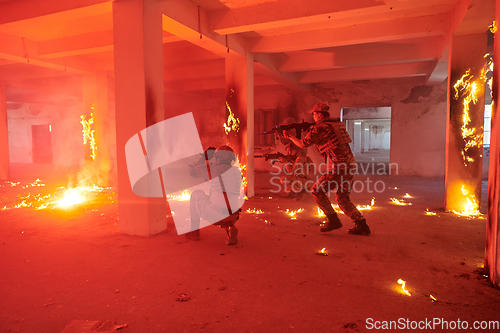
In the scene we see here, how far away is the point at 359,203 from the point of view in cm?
643

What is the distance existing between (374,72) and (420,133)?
10.3 ft

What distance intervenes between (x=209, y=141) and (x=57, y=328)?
11924mm

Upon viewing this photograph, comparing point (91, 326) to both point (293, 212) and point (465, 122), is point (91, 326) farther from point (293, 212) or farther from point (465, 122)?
point (465, 122)

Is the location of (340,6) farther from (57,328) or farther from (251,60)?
(57,328)

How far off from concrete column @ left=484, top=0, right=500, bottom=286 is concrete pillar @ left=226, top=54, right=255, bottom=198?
471 cm

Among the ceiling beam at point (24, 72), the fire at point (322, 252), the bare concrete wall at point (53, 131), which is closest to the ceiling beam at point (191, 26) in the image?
the fire at point (322, 252)

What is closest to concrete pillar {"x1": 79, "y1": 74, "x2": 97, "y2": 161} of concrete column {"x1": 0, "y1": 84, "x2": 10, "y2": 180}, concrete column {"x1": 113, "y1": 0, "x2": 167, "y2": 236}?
concrete column {"x1": 0, "y1": 84, "x2": 10, "y2": 180}

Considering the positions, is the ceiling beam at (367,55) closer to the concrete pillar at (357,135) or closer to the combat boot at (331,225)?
the combat boot at (331,225)

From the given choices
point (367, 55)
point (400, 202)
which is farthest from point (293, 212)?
point (367, 55)

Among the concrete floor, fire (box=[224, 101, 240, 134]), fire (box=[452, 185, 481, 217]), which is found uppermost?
fire (box=[224, 101, 240, 134])

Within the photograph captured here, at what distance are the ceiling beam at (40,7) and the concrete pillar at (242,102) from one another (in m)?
3.06

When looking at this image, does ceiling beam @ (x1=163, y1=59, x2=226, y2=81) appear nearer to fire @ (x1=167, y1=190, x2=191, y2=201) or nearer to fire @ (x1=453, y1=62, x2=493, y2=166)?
fire @ (x1=167, y1=190, x2=191, y2=201)

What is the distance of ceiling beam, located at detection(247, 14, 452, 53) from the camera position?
18.2ft

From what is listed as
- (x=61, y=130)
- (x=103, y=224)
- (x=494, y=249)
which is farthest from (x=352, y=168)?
(x=61, y=130)
